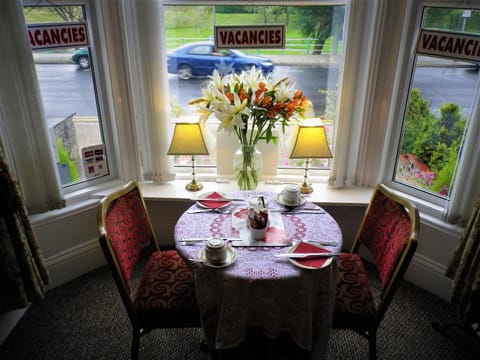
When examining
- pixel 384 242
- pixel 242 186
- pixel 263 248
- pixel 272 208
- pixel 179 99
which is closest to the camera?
pixel 263 248

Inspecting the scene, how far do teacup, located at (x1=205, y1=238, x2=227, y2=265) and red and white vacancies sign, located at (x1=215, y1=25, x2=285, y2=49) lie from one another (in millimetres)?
1432

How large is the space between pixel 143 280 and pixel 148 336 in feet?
1.49

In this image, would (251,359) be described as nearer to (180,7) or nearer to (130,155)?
(130,155)

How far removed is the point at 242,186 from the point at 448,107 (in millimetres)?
1359

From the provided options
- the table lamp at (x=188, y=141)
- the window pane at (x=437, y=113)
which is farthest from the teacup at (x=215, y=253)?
the window pane at (x=437, y=113)

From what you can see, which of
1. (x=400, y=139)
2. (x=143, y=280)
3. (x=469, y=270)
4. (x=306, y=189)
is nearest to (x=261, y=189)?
(x=306, y=189)

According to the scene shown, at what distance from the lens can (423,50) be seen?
2223mm

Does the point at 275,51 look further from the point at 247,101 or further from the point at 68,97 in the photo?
the point at 68,97

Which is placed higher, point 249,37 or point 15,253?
point 249,37

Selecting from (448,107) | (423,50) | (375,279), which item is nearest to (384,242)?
(375,279)

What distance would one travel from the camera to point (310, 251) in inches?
66.5

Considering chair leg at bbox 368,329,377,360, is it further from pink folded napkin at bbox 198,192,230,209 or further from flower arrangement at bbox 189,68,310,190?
flower arrangement at bbox 189,68,310,190

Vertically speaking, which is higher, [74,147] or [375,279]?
[74,147]

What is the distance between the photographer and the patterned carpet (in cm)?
204
